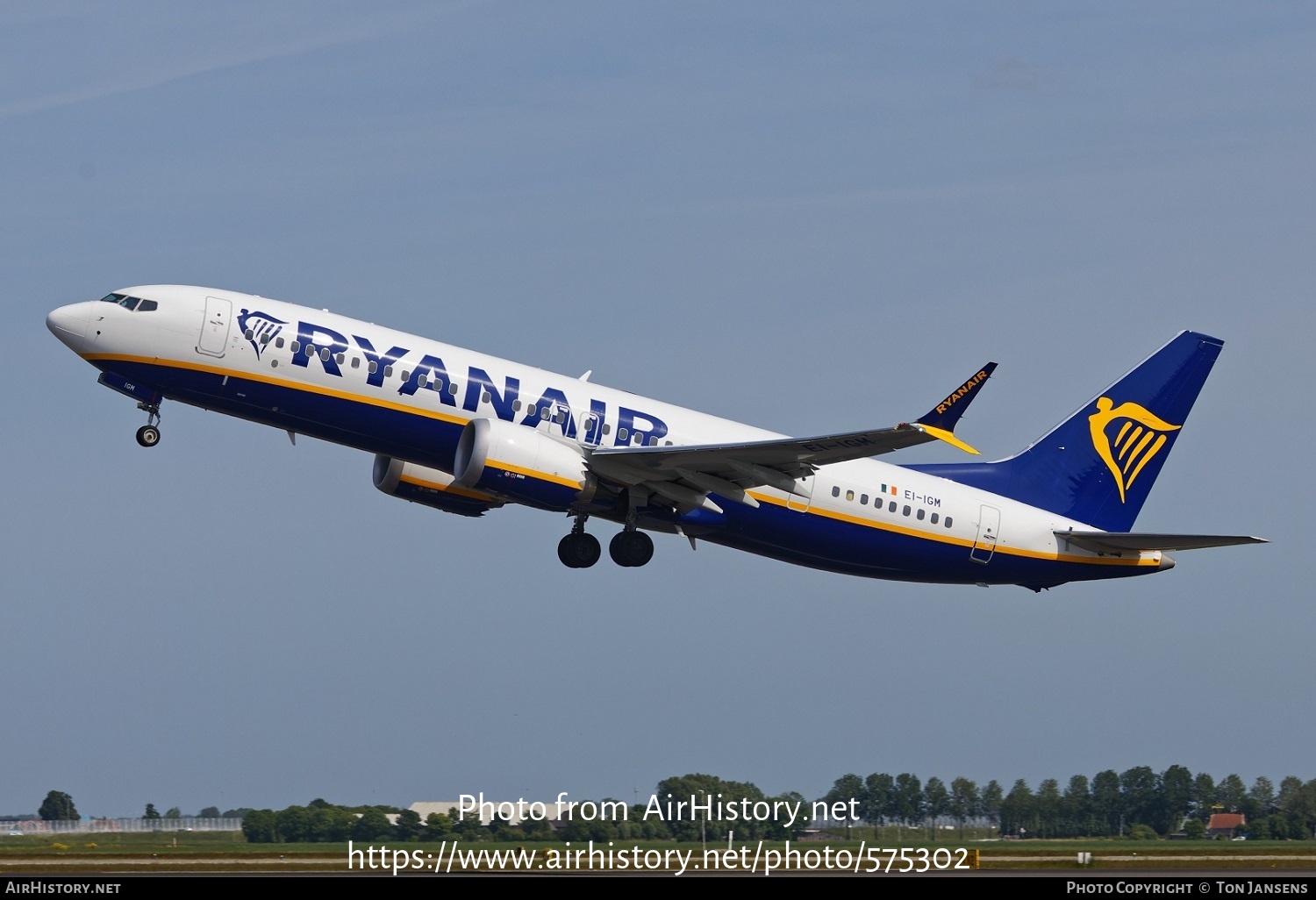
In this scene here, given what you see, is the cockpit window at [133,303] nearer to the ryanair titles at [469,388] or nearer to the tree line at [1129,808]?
the ryanair titles at [469,388]

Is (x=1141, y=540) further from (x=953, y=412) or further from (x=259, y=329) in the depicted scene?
(x=259, y=329)

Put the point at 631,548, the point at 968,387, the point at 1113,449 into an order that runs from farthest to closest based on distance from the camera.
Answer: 1. the point at 1113,449
2. the point at 631,548
3. the point at 968,387

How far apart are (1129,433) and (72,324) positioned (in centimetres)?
2805

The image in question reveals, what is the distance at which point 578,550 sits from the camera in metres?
41.7

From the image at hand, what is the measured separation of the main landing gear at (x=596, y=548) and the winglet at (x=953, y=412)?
29.4 feet

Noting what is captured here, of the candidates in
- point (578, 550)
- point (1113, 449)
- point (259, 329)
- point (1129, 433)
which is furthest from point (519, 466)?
point (1129, 433)

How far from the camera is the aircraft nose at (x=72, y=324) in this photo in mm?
38594

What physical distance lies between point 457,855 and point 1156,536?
19195 millimetres

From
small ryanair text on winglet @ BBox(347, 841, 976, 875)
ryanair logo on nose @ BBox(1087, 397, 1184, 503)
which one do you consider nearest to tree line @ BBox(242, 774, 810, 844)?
small ryanair text on winglet @ BBox(347, 841, 976, 875)

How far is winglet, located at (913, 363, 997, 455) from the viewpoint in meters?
34.8

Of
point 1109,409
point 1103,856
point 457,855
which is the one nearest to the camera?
point 457,855

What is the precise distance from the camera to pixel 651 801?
38.2m
